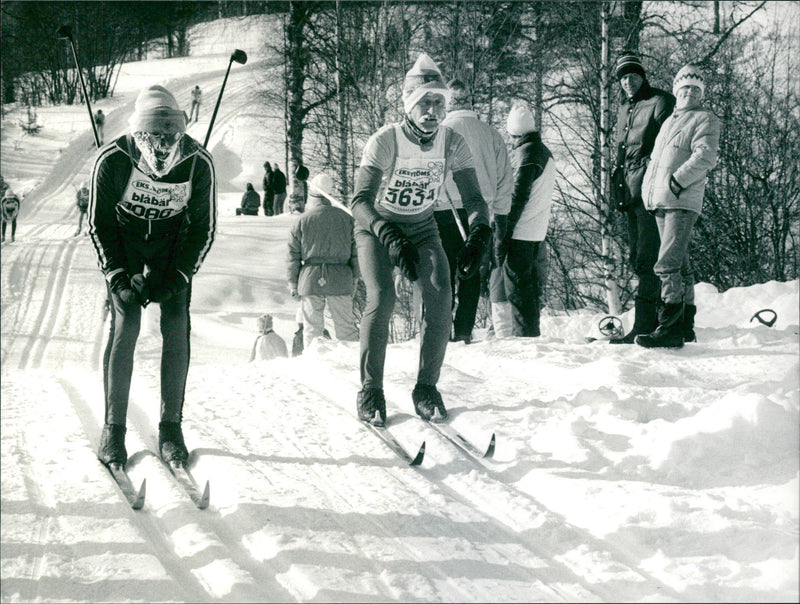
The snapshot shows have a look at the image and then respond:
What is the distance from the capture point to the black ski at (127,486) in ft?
11.6

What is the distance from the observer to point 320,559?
3014mm

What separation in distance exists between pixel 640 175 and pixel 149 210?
398cm

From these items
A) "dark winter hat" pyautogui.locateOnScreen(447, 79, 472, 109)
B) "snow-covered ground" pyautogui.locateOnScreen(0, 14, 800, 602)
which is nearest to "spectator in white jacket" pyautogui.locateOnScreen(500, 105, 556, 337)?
"dark winter hat" pyautogui.locateOnScreen(447, 79, 472, 109)

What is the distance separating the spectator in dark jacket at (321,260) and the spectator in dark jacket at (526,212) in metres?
1.43

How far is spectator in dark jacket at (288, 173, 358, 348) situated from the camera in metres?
7.62

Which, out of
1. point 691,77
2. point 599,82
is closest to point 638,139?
point 691,77

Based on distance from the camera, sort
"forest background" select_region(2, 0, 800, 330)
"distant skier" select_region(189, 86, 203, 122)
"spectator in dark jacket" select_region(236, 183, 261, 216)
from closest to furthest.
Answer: "forest background" select_region(2, 0, 800, 330), "spectator in dark jacket" select_region(236, 183, 261, 216), "distant skier" select_region(189, 86, 203, 122)

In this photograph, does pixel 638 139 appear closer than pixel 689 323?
Yes

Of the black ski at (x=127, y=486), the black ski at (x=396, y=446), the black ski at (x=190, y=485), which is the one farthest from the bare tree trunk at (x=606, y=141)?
the black ski at (x=127, y=486)

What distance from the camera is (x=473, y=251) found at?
182 inches

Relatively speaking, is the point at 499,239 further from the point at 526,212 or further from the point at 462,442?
the point at 462,442

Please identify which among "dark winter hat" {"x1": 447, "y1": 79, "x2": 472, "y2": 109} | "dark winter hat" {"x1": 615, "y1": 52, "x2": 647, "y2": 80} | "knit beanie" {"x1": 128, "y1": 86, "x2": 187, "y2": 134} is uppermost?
"dark winter hat" {"x1": 615, "y1": 52, "x2": 647, "y2": 80}

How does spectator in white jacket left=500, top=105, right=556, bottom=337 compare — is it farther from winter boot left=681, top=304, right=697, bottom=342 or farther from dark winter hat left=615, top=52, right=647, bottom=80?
winter boot left=681, top=304, right=697, bottom=342

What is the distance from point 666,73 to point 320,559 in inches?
551
